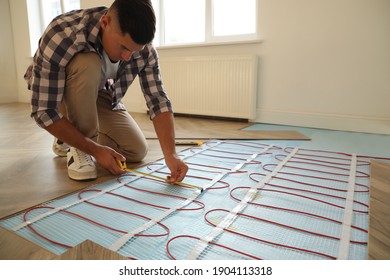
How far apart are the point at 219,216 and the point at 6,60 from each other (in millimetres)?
5193

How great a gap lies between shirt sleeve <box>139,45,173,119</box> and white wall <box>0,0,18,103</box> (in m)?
4.50

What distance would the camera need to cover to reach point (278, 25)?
8.90 feet

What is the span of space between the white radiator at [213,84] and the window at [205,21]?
24 centimetres

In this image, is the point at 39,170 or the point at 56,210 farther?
the point at 39,170

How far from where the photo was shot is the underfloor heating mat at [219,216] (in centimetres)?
86

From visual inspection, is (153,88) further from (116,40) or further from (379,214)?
(379,214)

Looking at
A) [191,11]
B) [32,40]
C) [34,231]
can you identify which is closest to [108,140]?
[34,231]

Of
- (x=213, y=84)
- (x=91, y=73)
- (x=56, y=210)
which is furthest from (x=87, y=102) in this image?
(x=213, y=84)

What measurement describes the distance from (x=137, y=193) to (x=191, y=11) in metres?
2.67

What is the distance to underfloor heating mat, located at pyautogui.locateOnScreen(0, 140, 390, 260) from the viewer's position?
33.9 inches

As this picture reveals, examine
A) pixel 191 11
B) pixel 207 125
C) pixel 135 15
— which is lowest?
pixel 207 125

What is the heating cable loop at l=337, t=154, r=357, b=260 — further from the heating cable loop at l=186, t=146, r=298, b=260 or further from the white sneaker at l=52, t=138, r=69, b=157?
the white sneaker at l=52, t=138, r=69, b=157

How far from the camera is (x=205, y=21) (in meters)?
3.20

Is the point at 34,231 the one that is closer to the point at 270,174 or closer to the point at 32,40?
the point at 270,174
